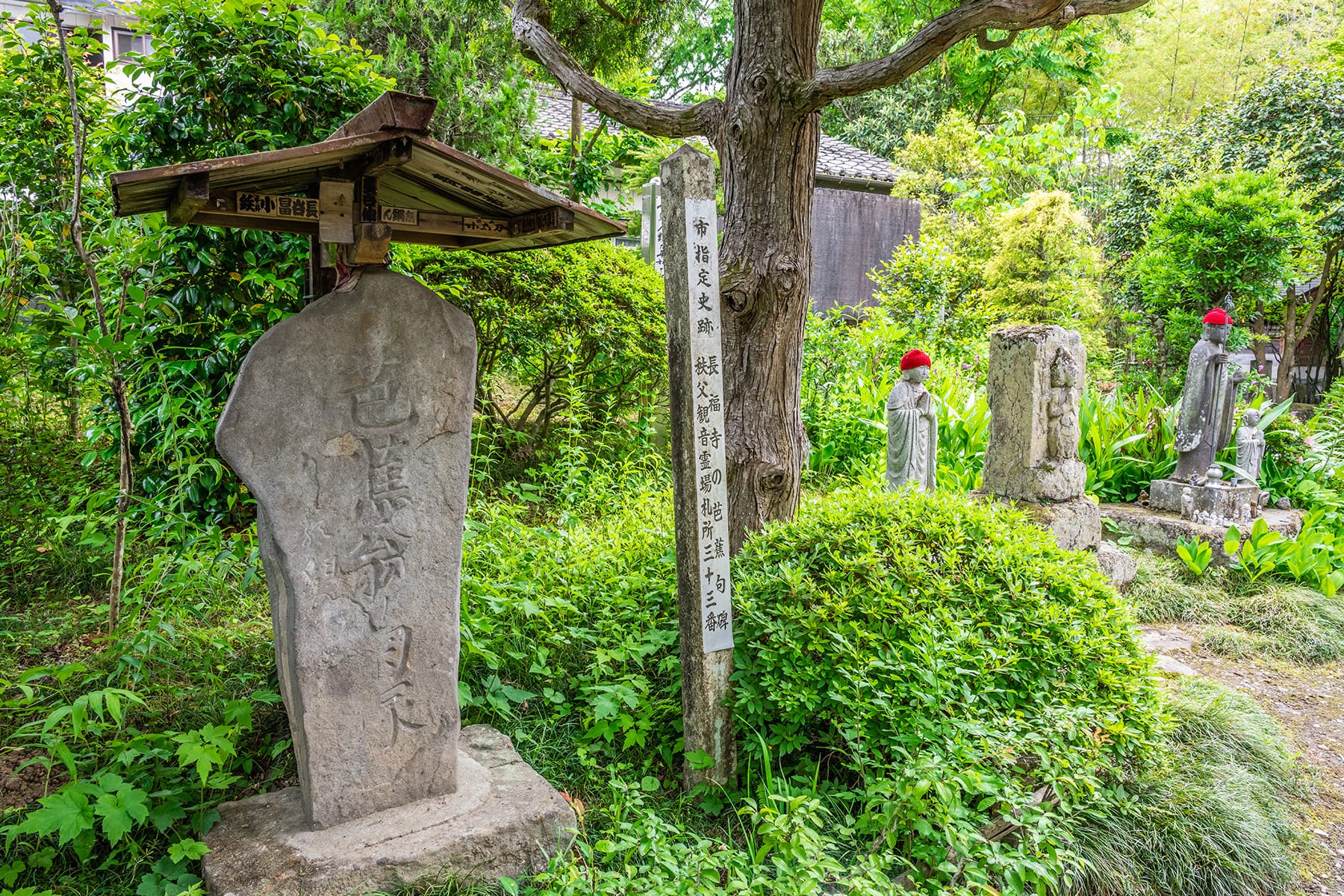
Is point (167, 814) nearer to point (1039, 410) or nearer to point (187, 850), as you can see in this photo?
point (187, 850)

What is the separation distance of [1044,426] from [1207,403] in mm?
2745

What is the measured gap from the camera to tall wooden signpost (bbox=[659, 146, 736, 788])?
10.1ft

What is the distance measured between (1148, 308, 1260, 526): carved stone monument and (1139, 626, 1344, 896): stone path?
1987mm

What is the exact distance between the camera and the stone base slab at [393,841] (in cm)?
246

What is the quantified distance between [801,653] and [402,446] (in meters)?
1.66

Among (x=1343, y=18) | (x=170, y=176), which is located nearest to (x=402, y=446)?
(x=170, y=176)

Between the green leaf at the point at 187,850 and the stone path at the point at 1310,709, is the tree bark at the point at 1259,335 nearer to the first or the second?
the stone path at the point at 1310,709

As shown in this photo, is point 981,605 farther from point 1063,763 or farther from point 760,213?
point 760,213

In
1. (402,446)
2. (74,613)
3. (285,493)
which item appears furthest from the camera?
(74,613)

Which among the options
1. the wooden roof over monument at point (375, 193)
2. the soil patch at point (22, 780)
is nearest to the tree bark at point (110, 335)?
the soil patch at point (22, 780)

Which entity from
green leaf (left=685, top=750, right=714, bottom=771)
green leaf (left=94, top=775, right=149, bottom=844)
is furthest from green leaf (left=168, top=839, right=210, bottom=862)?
green leaf (left=685, top=750, right=714, bottom=771)

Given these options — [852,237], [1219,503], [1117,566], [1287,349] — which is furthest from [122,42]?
[1287,349]

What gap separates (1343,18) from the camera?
16.0 metres

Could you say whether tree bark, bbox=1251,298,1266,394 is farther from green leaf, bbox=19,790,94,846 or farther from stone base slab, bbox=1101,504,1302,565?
green leaf, bbox=19,790,94,846
